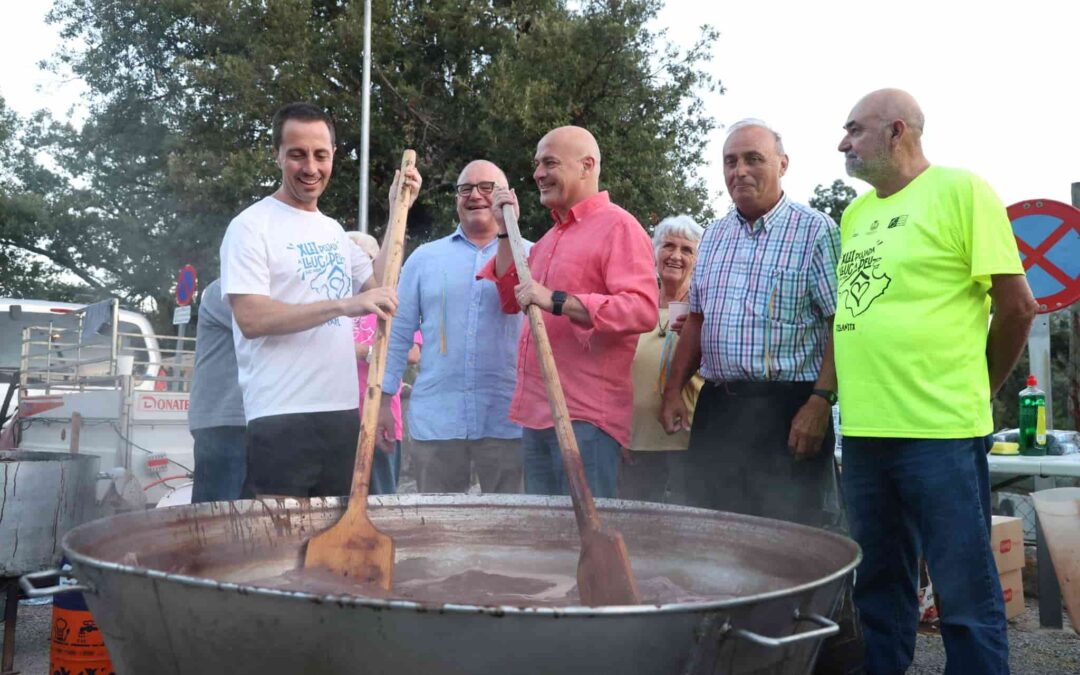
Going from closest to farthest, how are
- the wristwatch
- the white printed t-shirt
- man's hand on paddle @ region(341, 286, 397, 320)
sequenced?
1. man's hand on paddle @ region(341, 286, 397, 320)
2. the white printed t-shirt
3. the wristwatch

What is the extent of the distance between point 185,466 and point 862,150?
5.75 m


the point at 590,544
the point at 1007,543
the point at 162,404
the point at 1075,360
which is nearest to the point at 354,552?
the point at 590,544

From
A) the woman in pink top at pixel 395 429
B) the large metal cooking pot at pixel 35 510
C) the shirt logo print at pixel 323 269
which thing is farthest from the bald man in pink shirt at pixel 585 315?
the large metal cooking pot at pixel 35 510

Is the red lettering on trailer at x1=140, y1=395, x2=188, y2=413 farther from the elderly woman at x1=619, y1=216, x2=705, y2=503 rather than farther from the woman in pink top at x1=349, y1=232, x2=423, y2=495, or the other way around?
the elderly woman at x1=619, y1=216, x2=705, y2=503

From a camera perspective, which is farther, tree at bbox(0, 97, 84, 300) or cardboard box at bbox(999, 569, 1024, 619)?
tree at bbox(0, 97, 84, 300)

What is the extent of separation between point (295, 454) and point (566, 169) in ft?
4.43

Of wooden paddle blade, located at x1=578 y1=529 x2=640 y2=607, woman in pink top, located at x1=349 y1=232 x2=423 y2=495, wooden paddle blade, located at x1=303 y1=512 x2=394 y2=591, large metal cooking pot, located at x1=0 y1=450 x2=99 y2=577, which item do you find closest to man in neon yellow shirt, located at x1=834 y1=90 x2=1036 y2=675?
wooden paddle blade, located at x1=578 y1=529 x2=640 y2=607

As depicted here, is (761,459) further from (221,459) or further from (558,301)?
(221,459)

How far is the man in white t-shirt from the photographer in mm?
2613

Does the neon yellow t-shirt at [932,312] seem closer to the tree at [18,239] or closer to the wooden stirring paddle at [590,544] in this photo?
the wooden stirring paddle at [590,544]

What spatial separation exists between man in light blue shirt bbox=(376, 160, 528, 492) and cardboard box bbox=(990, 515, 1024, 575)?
236 centimetres

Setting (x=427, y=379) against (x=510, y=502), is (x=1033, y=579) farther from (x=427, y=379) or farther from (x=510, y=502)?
(x=510, y=502)

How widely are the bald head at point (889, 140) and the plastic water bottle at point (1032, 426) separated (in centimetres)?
200

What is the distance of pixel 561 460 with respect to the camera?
3195 mm
